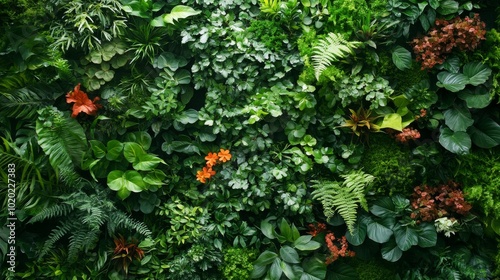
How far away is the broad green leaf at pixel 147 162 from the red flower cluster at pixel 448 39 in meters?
2.16

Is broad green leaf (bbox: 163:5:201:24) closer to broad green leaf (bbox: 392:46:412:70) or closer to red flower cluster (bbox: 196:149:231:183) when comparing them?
red flower cluster (bbox: 196:149:231:183)

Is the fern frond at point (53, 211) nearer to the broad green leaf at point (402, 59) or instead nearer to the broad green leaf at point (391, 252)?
the broad green leaf at point (391, 252)

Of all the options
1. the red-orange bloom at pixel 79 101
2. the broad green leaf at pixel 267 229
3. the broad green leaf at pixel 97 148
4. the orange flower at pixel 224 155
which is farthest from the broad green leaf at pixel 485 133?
the red-orange bloom at pixel 79 101

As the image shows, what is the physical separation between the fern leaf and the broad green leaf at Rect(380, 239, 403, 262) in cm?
245

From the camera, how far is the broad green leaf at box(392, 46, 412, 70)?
3.44 metres

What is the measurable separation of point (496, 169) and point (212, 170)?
2148mm

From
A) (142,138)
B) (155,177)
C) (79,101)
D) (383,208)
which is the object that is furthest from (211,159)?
(383,208)

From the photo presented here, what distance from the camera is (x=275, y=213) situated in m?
3.66

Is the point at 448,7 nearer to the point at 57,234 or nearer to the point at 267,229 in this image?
the point at 267,229

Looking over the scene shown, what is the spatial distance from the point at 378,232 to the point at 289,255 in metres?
0.70

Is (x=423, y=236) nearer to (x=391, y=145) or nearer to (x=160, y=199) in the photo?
(x=391, y=145)

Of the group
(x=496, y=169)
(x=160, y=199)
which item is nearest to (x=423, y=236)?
(x=496, y=169)

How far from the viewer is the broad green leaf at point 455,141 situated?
3279mm

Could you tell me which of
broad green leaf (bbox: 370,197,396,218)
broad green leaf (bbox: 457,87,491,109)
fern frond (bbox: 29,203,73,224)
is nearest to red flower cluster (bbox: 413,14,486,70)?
broad green leaf (bbox: 457,87,491,109)
